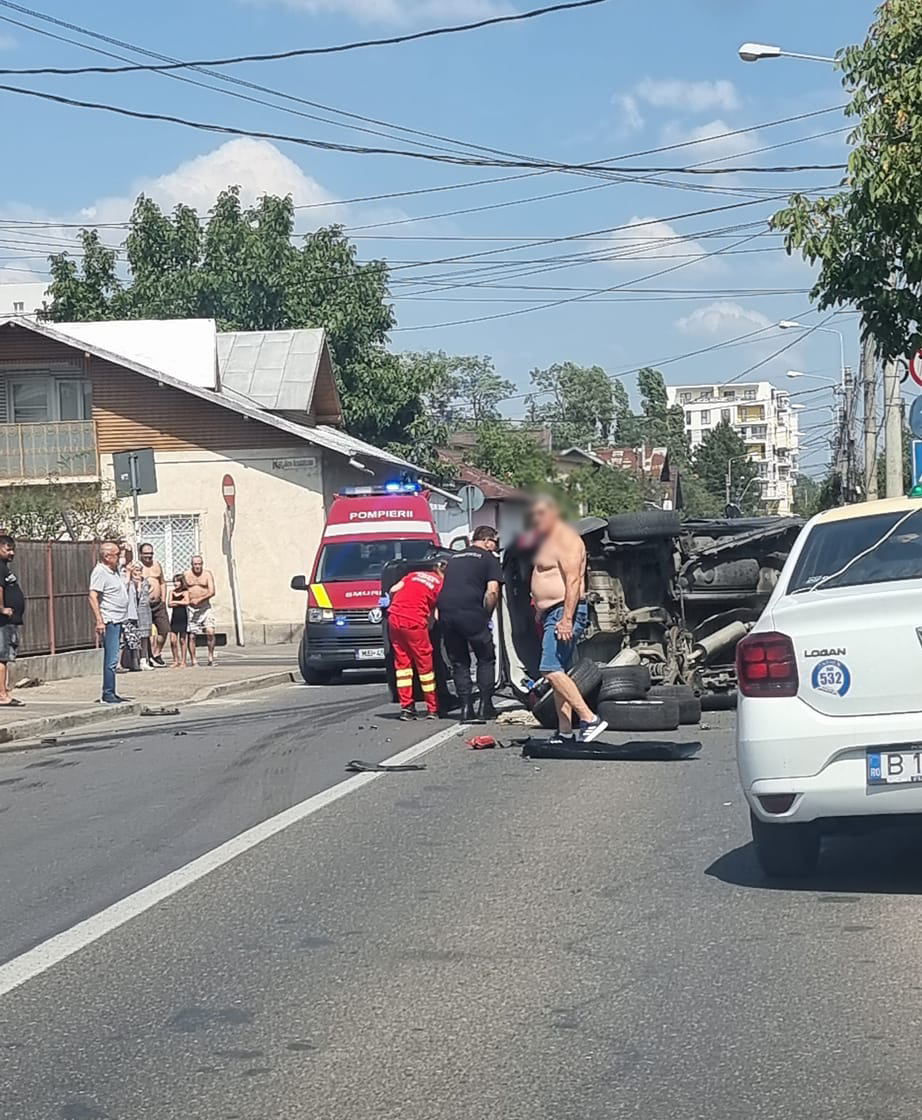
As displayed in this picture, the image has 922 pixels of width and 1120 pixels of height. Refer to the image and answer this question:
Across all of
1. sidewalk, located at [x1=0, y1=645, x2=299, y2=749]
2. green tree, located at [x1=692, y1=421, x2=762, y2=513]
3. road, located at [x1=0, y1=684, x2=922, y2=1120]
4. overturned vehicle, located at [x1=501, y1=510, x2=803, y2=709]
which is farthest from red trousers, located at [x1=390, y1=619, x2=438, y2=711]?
green tree, located at [x1=692, y1=421, x2=762, y2=513]

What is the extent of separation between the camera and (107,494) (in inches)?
1379

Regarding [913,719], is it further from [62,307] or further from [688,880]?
[62,307]

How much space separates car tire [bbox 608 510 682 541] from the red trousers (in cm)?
205

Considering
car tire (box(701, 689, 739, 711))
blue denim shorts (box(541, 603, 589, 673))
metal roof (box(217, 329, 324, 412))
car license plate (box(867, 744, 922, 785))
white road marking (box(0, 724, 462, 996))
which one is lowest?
white road marking (box(0, 724, 462, 996))

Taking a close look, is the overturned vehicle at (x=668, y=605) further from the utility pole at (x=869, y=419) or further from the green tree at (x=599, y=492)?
the utility pole at (x=869, y=419)

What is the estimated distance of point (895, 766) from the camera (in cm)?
667

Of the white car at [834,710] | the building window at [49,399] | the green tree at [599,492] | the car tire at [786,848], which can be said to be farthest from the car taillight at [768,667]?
the building window at [49,399]

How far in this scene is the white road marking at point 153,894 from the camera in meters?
6.40

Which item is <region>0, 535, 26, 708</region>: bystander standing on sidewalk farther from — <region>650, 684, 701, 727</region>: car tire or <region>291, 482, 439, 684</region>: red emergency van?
<region>650, 684, 701, 727</region>: car tire

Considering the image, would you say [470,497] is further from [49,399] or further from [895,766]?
[895,766]

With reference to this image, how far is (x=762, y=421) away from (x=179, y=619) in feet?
521

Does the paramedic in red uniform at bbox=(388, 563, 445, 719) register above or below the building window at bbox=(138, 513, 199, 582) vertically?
below

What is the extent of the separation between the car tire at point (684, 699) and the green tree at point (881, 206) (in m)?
3.60

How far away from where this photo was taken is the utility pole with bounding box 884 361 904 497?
102 feet
